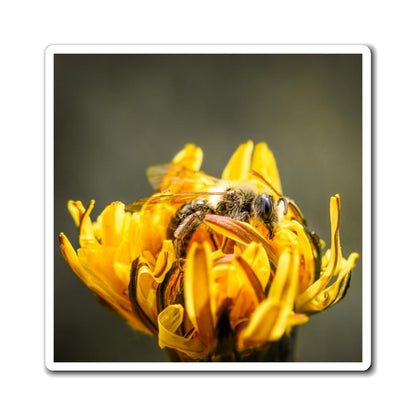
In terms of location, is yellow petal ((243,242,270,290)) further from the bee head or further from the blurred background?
the blurred background

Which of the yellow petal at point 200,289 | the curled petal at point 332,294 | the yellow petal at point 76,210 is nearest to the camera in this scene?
the yellow petal at point 200,289

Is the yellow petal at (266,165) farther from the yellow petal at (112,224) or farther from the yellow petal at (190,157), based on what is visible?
the yellow petal at (112,224)

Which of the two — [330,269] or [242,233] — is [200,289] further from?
[330,269]
